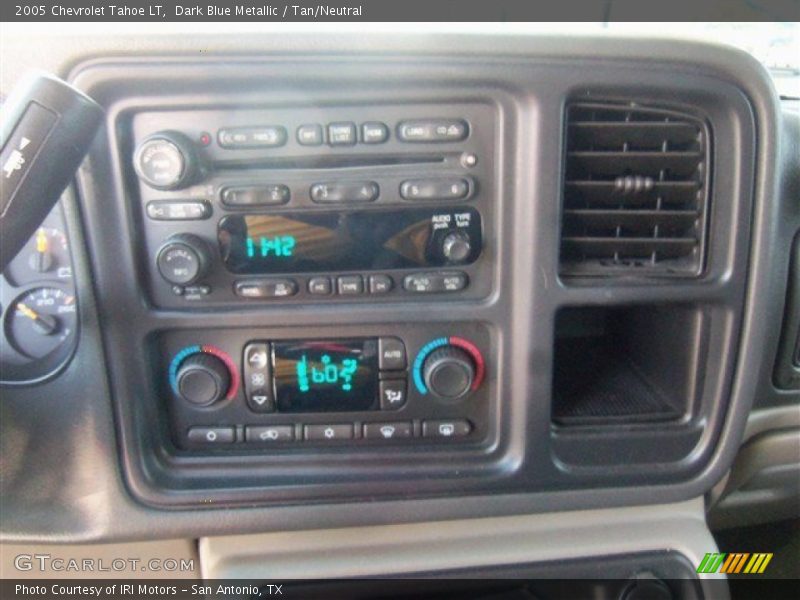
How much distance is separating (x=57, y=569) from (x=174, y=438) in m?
0.24

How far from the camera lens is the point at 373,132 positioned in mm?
725

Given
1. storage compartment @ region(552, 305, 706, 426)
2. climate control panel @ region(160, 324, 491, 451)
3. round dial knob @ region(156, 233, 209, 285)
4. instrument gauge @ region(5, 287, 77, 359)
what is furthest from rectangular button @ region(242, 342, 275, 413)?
storage compartment @ region(552, 305, 706, 426)

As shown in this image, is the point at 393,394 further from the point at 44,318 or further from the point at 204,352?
the point at 44,318

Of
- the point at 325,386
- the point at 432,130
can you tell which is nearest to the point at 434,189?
the point at 432,130

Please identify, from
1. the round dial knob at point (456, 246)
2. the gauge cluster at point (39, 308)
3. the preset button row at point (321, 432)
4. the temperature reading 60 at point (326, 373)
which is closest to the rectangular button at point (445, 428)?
the preset button row at point (321, 432)

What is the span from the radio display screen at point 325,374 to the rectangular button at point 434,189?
180mm

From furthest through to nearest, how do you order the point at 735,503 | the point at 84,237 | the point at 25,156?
the point at 735,503, the point at 84,237, the point at 25,156

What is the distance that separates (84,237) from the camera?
2.43 feet

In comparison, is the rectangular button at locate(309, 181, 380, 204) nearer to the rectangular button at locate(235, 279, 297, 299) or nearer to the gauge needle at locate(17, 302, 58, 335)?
the rectangular button at locate(235, 279, 297, 299)

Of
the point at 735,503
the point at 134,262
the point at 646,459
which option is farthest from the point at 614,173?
the point at 735,503

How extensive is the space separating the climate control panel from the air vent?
172 mm

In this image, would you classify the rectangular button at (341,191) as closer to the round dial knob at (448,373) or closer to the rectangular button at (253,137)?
the rectangular button at (253,137)
